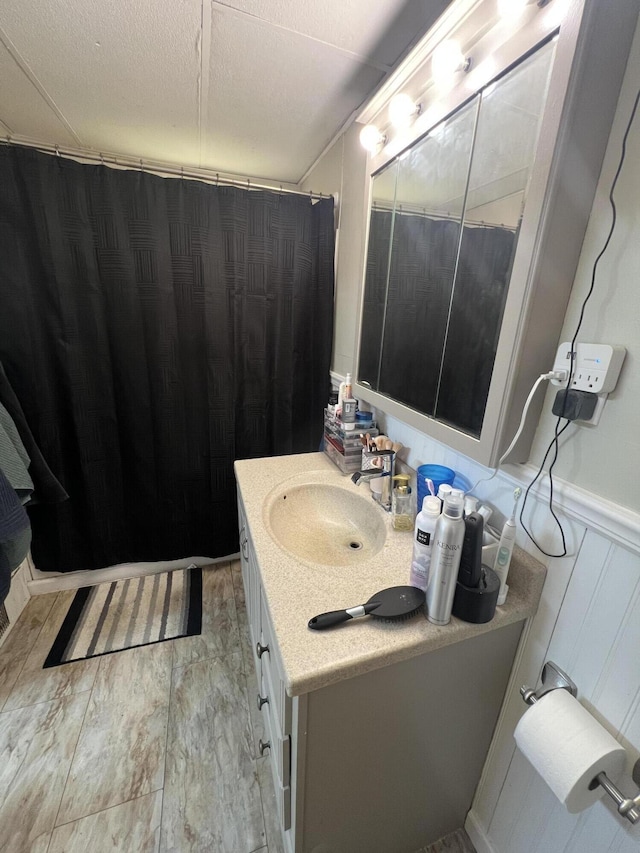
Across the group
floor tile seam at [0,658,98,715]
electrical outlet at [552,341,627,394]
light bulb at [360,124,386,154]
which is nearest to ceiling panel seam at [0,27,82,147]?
light bulb at [360,124,386,154]

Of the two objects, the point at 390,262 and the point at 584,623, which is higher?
the point at 390,262

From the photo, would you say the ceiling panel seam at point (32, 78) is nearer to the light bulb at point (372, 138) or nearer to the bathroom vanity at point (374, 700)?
the light bulb at point (372, 138)

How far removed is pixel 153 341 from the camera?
4.99 feet

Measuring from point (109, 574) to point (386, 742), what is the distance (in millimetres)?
1709

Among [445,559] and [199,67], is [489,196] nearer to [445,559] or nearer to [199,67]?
[445,559]

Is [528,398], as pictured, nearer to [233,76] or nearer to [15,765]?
[233,76]

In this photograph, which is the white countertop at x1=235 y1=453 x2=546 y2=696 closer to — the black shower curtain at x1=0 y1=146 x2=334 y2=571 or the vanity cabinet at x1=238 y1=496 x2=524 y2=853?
the vanity cabinet at x1=238 y1=496 x2=524 y2=853

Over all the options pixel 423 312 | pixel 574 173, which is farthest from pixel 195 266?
pixel 574 173

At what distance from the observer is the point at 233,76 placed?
1051 millimetres

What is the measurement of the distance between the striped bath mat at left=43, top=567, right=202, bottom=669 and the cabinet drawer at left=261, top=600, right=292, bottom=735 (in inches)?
32.3

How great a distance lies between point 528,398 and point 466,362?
0.17 m

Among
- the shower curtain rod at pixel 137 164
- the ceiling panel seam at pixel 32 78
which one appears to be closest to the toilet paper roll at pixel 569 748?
the shower curtain rod at pixel 137 164

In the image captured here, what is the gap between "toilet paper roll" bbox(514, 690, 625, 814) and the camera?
54 centimetres

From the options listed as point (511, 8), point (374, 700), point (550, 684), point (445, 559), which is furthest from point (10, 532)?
point (511, 8)
